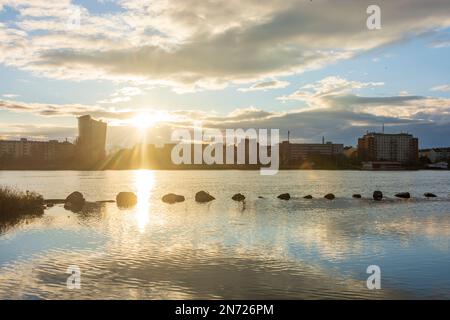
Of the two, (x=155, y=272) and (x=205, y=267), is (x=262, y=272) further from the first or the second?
(x=155, y=272)

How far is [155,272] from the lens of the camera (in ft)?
75.5

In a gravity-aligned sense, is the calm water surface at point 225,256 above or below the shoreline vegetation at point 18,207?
below

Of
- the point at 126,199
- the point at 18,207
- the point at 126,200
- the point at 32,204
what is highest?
the point at 32,204

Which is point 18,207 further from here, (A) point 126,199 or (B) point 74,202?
(A) point 126,199

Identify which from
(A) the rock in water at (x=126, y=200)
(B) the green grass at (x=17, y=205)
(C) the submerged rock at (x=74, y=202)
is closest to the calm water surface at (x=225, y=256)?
(B) the green grass at (x=17, y=205)

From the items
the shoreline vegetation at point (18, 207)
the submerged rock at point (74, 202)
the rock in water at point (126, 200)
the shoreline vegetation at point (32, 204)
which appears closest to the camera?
the shoreline vegetation at point (32, 204)

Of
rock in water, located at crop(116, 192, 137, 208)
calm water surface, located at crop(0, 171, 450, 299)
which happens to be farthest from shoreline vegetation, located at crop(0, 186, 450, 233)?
calm water surface, located at crop(0, 171, 450, 299)

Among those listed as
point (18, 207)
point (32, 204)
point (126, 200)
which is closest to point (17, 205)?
point (18, 207)

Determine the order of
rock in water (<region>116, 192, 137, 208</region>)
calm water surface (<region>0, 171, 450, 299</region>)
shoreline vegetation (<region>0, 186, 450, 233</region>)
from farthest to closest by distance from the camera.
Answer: rock in water (<region>116, 192, 137, 208</region>)
shoreline vegetation (<region>0, 186, 450, 233</region>)
calm water surface (<region>0, 171, 450, 299</region>)

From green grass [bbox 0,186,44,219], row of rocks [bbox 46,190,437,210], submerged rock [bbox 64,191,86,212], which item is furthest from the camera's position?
row of rocks [bbox 46,190,437,210]

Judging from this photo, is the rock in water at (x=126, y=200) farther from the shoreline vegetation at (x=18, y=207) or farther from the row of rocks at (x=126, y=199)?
the shoreline vegetation at (x=18, y=207)

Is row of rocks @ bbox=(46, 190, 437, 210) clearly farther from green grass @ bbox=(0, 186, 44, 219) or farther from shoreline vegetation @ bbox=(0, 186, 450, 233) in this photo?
green grass @ bbox=(0, 186, 44, 219)

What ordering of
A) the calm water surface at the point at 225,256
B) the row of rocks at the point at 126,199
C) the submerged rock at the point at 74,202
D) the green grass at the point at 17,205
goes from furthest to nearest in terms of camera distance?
the row of rocks at the point at 126,199, the submerged rock at the point at 74,202, the green grass at the point at 17,205, the calm water surface at the point at 225,256
